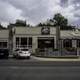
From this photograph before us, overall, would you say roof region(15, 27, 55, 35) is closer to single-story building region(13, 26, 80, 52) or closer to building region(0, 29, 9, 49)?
single-story building region(13, 26, 80, 52)

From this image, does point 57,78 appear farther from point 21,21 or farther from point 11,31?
point 21,21

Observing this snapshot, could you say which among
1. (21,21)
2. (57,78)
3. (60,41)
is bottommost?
(57,78)

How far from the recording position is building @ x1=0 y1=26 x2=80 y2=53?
50969 mm

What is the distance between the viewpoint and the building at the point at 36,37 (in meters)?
51.0

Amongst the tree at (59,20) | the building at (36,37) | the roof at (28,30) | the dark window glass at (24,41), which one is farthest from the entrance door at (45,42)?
the tree at (59,20)

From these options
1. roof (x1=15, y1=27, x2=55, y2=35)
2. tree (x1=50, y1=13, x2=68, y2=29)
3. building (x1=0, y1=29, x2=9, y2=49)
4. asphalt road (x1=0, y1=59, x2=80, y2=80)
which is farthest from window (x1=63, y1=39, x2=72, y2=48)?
tree (x1=50, y1=13, x2=68, y2=29)

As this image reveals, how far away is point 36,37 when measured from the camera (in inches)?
2004

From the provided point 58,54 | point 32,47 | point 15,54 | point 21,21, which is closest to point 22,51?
point 15,54

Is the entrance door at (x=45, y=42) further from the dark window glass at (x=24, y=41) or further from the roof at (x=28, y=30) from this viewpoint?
the dark window glass at (x=24, y=41)

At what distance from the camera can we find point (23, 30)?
5100 cm

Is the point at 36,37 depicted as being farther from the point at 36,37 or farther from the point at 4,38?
the point at 4,38

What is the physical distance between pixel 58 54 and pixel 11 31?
1523cm

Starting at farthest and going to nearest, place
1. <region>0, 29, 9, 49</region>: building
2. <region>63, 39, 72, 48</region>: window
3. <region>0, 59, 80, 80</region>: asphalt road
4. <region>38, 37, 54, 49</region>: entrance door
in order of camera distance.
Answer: <region>63, 39, 72, 48</region>: window < <region>0, 29, 9, 49</region>: building < <region>38, 37, 54, 49</region>: entrance door < <region>0, 59, 80, 80</region>: asphalt road

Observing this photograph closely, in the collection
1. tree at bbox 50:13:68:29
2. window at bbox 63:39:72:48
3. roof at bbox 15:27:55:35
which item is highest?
tree at bbox 50:13:68:29
